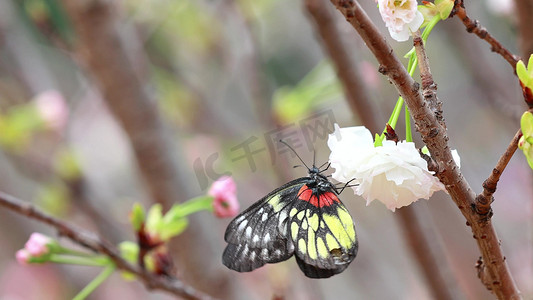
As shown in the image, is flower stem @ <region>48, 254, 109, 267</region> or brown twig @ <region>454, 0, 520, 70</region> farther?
flower stem @ <region>48, 254, 109, 267</region>

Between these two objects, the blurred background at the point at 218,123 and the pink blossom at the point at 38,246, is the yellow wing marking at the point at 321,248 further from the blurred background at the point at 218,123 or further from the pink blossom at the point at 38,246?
the pink blossom at the point at 38,246

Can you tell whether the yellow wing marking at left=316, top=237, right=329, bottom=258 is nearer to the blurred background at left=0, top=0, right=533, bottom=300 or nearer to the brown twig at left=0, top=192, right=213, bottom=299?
the blurred background at left=0, top=0, right=533, bottom=300

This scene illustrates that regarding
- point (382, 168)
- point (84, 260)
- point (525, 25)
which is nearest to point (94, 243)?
point (84, 260)

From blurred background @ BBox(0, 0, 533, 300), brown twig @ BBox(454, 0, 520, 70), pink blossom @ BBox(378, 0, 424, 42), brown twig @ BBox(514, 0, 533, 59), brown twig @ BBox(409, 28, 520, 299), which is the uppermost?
blurred background @ BBox(0, 0, 533, 300)

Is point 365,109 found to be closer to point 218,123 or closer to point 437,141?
point 437,141

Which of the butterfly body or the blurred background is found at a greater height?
the blurred background

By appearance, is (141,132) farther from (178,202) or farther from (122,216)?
(122,216)

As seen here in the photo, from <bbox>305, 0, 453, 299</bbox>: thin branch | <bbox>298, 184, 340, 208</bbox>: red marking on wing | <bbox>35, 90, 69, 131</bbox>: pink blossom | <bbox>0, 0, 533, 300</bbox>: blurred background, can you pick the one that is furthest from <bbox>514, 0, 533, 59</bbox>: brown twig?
<bbox>35, 90, 69, 131</bbox>: pink blossom
